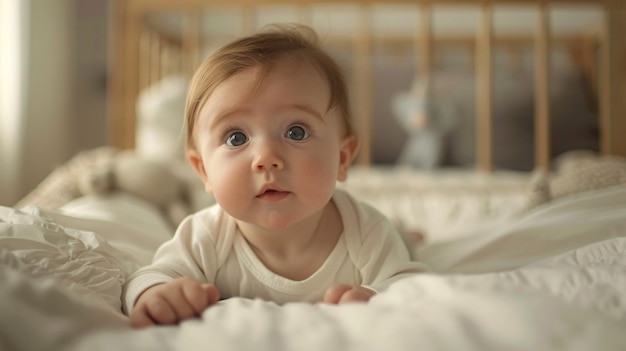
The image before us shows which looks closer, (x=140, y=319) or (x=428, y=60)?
(x=140, y=319)

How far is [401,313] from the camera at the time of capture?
40 centimetres

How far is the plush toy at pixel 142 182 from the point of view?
1.19 meters

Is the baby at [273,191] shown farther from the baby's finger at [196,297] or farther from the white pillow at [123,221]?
the white pillow at [123,221]

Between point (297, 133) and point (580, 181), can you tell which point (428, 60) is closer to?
point (580, 181)

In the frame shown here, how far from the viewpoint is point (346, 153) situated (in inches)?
28.4

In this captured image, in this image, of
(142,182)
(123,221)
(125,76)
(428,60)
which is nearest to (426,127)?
(428,60)

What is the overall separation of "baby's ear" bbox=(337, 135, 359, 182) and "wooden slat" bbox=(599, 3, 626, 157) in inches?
42.4

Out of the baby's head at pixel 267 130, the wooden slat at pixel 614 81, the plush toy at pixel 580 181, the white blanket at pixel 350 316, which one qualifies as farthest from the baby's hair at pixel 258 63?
the wooden slat at pixel 614 81

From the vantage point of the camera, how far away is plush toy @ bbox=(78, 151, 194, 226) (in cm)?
119

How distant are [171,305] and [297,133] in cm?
23

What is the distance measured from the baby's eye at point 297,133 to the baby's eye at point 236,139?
47mm

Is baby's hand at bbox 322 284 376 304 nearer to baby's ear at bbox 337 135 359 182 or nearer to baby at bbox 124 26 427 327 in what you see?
baby at bbox 124 26 427 327

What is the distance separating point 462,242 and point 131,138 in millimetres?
1225

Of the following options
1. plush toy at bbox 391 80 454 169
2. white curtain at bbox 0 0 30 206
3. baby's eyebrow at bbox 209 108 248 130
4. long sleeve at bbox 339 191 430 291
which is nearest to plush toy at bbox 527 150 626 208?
long sleeve at bbox 339 191 430 291
